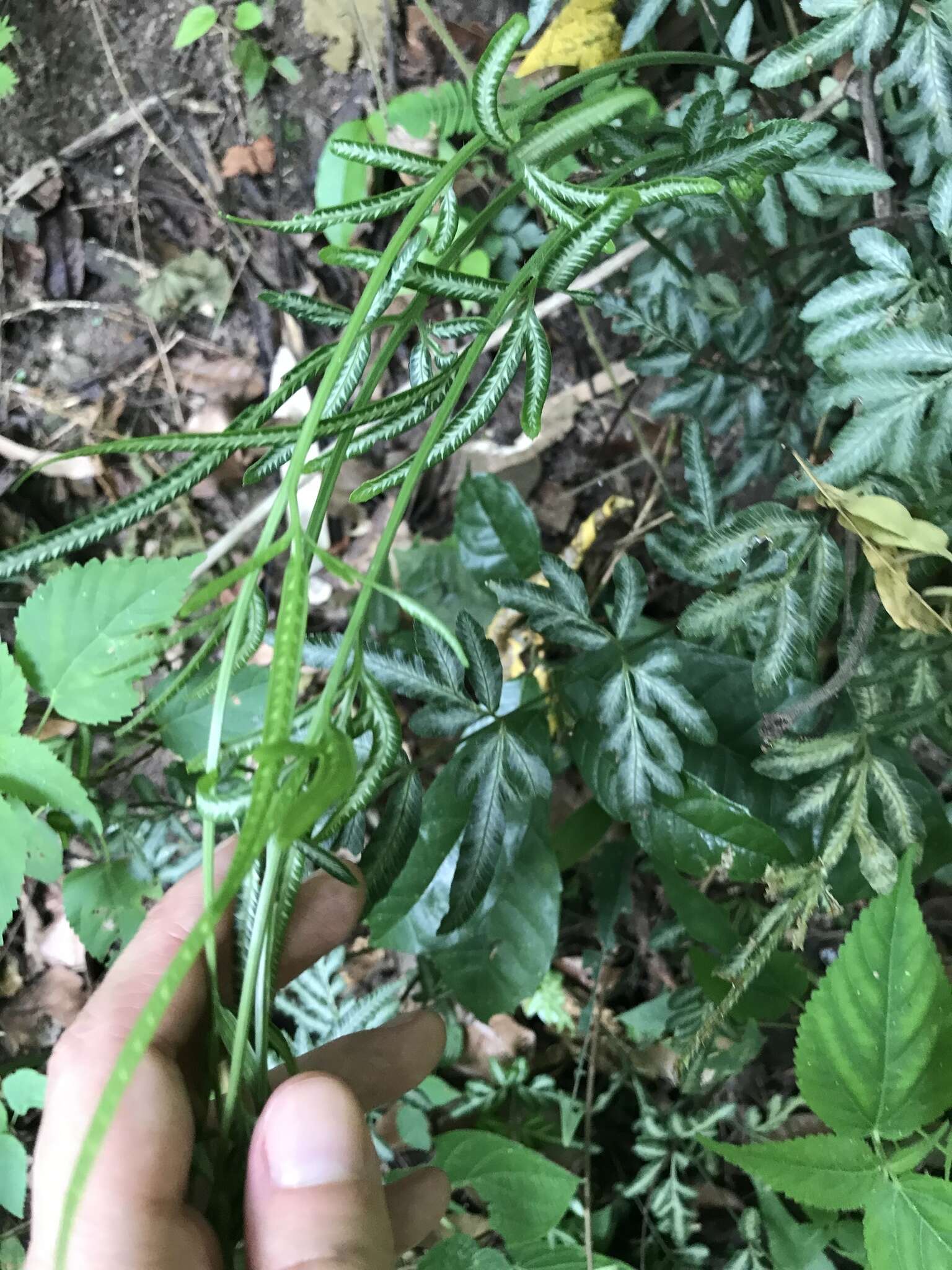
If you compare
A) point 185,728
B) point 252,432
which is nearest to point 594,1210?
point 185,728

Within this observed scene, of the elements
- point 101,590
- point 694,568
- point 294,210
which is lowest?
point 694,568

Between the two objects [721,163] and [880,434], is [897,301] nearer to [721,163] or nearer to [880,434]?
[880,434]

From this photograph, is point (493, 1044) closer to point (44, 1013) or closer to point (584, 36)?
point (44, 1013)

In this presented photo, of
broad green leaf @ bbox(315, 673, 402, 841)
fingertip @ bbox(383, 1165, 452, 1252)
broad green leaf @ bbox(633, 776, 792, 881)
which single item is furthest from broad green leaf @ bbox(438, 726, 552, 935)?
fingertip @ bbox(383, 1165, 452, 1252)

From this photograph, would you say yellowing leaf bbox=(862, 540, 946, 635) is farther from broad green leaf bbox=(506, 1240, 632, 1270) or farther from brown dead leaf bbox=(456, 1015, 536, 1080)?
brown dead leaf bbox=(456, 1015, 536, 1080)

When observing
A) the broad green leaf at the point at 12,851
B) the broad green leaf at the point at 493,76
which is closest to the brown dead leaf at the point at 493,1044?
the broad green leaf at the point at 12,851

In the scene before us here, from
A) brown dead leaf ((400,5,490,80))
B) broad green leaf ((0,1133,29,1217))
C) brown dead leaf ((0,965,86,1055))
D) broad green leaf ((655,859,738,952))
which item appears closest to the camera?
broad green leaf ((655,859,738,952))
